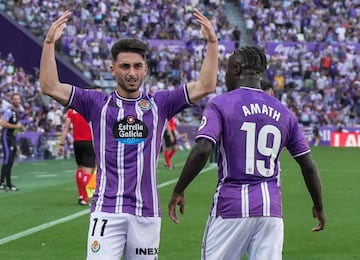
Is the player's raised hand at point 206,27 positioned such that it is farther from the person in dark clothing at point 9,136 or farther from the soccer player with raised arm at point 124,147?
the person in dark clothing at point 9,136

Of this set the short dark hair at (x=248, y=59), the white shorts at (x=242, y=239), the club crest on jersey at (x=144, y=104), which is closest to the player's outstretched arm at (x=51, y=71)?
the club crest on jersey at (x=144, y=104)

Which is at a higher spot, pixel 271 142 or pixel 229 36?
pixel 229 36

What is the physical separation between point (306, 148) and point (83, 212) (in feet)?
33.0

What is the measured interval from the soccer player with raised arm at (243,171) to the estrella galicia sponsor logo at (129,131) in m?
0.47

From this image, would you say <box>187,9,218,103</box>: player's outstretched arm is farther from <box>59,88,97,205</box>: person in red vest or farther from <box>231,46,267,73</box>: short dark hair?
<box>59,88,97,205</box>: person in red vest

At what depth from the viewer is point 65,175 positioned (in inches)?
1025

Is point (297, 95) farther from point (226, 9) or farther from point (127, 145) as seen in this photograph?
point (127, 145)

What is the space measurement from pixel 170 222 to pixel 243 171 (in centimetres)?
868

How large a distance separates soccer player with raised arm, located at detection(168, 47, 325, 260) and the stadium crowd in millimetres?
34356

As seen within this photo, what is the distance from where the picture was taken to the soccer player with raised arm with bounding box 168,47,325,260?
6371mm

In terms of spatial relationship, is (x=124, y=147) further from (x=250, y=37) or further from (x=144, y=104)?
(x=250, y=37)

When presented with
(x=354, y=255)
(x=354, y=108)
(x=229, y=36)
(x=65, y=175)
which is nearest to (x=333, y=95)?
(x=354, y=108)

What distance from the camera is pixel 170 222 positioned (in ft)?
49.2

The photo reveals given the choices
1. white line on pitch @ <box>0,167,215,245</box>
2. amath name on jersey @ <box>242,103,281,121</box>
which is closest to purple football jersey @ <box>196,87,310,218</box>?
amath name on jersey @ <box>242,103,281,121</box>
